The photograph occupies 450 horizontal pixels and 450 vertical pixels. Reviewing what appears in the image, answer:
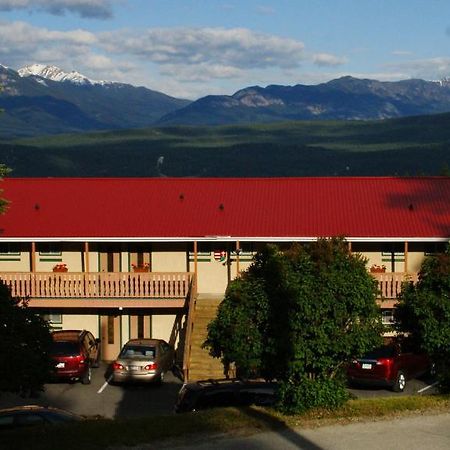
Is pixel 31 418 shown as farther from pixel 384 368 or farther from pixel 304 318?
pixel 384 368

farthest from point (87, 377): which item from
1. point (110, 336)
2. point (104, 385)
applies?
point (110, 336)

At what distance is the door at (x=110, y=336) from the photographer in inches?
1330

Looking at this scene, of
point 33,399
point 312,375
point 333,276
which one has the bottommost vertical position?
point 33,399

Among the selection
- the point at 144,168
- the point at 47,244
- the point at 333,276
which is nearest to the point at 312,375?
the point at 333,276

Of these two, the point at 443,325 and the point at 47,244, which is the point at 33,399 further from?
the point at 443,325

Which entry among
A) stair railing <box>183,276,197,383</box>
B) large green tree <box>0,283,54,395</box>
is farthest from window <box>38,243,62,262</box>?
large green tree <box>0,283,54,395</box>

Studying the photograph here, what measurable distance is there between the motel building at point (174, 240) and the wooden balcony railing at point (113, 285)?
0.03 m

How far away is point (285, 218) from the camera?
34.2 m

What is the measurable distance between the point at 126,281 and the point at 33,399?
252 inches

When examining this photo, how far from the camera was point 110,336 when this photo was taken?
111 ft

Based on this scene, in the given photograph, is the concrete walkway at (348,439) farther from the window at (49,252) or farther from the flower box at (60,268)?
the window at (49,252)

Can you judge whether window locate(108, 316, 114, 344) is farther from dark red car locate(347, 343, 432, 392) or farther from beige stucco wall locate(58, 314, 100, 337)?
dark red car locate(347, 343, 432, 392)

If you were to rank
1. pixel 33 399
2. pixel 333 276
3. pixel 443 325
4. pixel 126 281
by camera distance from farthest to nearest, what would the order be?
pixel 126 281 → pixel 33 399 → pixel 443 325 → pixel 333 276

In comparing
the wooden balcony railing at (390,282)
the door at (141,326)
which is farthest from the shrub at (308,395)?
the door at (141,326)
